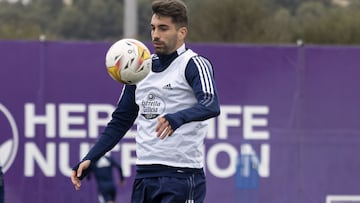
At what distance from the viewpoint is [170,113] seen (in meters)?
6.63

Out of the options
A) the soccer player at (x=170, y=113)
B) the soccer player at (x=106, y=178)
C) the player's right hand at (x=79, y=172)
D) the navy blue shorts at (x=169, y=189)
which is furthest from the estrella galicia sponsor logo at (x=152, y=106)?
the soccer player at (x=106, y=178)

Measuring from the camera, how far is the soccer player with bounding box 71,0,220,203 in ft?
22.0

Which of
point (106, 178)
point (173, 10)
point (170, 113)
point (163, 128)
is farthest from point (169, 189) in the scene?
point (106, 178)

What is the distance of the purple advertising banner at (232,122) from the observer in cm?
1287

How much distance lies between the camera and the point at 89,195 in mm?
13125

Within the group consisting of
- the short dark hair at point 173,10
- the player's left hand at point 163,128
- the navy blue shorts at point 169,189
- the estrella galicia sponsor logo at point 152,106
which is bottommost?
the navy blue shorts at point 169,189

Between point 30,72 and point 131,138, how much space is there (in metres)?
1.46

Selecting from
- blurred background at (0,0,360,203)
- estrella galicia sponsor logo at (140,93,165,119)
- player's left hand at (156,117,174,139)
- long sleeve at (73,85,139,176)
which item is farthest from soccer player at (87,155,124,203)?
player's left hand at (156,117,174,139)

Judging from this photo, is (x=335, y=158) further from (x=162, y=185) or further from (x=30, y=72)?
(x=162, y=185)

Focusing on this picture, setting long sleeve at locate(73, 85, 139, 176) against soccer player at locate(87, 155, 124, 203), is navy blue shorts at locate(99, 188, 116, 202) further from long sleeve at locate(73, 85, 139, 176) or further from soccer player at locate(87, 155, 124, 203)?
→ long sleeve at locate(73, 85, 139, 176)

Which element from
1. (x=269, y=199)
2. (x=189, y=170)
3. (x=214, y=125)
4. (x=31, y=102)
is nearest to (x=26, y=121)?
(x=31, y=102)

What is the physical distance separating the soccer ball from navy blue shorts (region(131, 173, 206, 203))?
0.67 metres

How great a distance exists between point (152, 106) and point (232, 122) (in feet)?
20.6

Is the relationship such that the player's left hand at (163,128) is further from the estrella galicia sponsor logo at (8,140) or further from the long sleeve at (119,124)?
the estrella galicia sponsor logo at (8,140)
